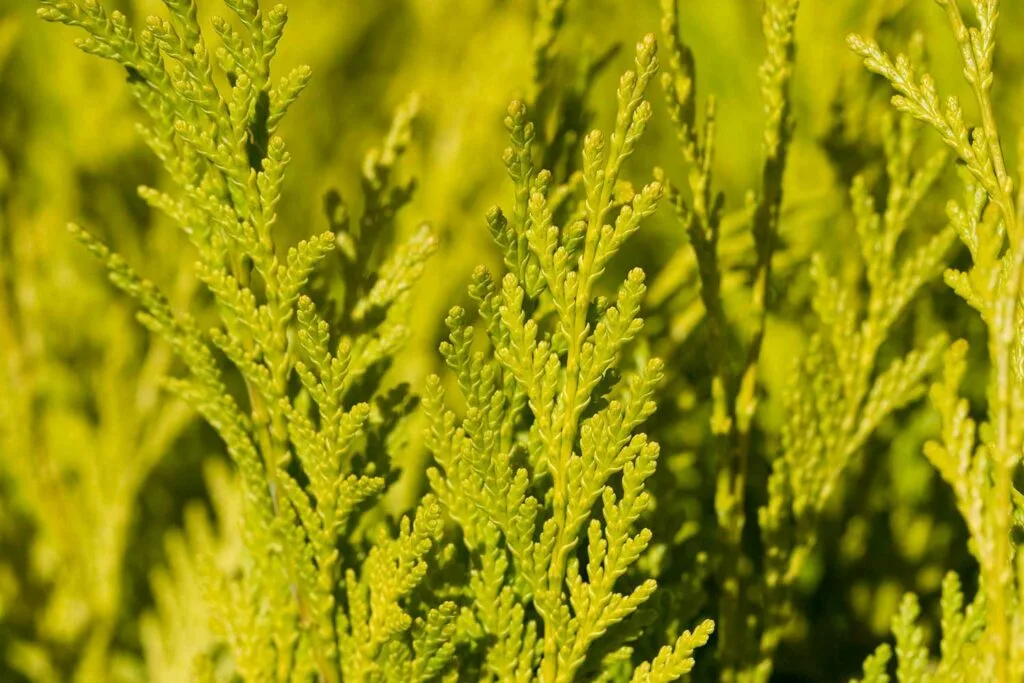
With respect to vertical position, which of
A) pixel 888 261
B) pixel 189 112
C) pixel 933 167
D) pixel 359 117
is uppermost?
pixel 359 117

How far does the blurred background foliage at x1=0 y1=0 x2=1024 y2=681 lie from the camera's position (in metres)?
2.04

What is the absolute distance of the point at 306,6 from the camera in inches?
136

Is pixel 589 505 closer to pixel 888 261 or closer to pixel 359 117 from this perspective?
pixel 888 261

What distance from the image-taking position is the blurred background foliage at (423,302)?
80.2 inches

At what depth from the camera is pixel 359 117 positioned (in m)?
3.51

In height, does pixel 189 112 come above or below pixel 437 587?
above

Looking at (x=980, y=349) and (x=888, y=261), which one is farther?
(x=980, y=349)

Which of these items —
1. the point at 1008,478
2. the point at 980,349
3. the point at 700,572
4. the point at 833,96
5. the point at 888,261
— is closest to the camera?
the point at 1008,478

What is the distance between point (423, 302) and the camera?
2.49 m

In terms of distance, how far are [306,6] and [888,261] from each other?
262 centimetres

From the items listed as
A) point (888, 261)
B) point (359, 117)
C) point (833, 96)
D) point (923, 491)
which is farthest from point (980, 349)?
point (359, 117)

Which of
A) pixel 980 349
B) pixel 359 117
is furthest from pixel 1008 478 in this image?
pixel 359 117

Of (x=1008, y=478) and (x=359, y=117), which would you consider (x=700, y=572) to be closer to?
(x=1008, y=478)

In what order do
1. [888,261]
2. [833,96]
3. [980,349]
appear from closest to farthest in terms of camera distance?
[888,261], [833,96], [980,349]
